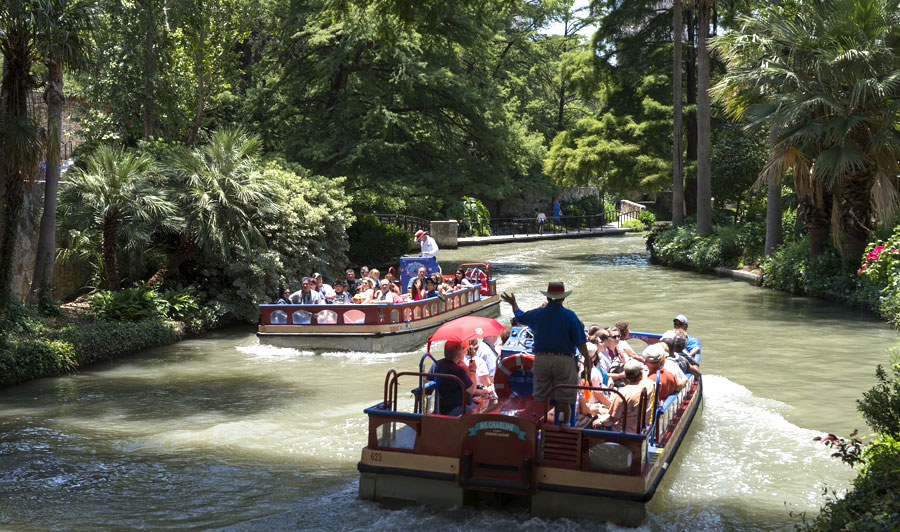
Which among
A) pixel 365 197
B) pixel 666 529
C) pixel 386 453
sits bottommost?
pixel 666 529

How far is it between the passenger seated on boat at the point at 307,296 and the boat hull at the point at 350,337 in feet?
2.04

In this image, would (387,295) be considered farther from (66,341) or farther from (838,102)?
(838,102)

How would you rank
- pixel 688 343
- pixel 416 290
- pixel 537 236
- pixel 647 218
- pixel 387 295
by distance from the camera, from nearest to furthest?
pixel 688 343 → pixel 387 295 → pixel 416 290 → pixel 537 236 → pixel 647 218

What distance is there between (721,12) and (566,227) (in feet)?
58.5

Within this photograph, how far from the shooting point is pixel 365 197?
34719mm

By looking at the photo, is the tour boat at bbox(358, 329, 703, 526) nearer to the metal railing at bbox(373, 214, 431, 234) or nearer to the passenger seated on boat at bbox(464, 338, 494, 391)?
the passenger seated on boat at bbox(464, 338, 494, 391)

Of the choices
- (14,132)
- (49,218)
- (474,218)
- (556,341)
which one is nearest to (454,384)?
(556,341)

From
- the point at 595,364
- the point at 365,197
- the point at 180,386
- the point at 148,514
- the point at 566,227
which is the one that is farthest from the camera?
the point at 566,227

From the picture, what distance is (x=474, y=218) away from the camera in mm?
48500

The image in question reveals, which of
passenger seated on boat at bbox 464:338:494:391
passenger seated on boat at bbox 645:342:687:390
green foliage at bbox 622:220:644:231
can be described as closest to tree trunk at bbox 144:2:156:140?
passenger seated on boat at bbox 464:338:494:391

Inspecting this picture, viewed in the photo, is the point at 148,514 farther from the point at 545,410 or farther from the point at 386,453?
the point at 545,410

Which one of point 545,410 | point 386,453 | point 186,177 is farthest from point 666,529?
point 186,177

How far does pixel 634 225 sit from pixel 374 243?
2838cm

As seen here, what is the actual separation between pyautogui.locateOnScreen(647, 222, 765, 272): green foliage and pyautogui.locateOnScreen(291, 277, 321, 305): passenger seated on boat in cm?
1751
